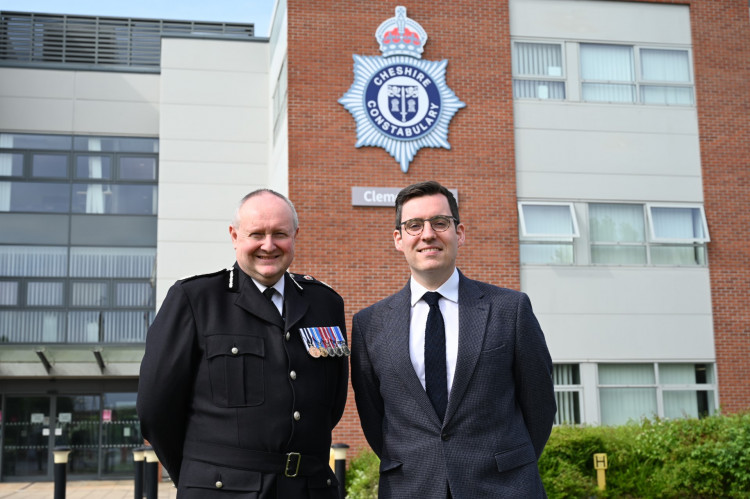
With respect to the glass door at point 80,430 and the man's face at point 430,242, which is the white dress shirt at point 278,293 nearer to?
the man's face at point 430,242

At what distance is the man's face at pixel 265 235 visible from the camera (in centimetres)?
375

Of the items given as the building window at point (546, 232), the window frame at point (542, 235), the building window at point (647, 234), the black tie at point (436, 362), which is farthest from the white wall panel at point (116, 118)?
the black tie at point (436, 362)

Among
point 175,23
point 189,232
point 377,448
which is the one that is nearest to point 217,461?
point 377,448

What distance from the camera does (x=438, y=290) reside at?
13.1 feet

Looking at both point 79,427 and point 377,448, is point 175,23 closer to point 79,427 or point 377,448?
point 79,427

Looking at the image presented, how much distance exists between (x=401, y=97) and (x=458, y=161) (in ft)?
5.11

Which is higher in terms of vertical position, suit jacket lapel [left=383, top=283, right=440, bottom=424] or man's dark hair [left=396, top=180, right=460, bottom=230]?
man's dark hair [left=396, top=180, right=460, bottom=230]

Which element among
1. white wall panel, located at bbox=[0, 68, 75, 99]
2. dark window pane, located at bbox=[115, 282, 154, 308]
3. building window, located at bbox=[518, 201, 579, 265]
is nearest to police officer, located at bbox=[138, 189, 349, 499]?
building window, located at bbox=[518, 201, 579, 265]

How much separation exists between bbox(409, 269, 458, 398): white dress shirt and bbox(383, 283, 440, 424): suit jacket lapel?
0.11ft

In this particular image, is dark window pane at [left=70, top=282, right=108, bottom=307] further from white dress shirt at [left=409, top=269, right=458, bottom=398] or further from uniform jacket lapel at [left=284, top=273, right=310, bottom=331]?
white dress shirt at [left=409, top=269, right=458, bottom=398]

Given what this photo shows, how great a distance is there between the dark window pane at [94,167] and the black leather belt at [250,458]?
61.8ft

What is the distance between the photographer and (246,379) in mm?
3654

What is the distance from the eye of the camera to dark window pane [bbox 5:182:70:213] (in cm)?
2097

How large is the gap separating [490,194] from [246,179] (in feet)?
22.3
